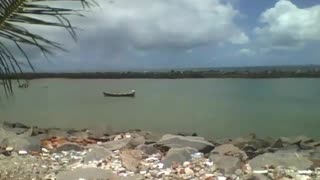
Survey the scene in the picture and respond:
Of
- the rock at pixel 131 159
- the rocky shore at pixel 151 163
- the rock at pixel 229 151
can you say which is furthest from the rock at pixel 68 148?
the rock at pixel 229 151

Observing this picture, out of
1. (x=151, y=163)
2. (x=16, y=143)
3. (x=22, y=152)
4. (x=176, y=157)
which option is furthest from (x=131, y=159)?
(x=16, y=143)

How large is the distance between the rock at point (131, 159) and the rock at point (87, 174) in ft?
3.17

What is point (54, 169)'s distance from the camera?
966 cm

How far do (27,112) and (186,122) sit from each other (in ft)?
45.5

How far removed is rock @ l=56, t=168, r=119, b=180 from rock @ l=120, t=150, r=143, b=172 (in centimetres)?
97

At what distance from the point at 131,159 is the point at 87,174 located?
179 centimetres

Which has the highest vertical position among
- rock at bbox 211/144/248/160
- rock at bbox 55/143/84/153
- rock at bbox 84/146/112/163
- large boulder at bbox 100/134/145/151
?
rock at bbox 84/146/112/163

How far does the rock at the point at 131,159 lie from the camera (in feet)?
32.0

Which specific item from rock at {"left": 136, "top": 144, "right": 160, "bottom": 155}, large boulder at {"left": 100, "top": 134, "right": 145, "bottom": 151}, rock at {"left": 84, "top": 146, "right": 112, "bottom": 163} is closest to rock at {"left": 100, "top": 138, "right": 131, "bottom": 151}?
large boulder at {"left": 100, "top": 134, "right": 145, "bottom": 151}

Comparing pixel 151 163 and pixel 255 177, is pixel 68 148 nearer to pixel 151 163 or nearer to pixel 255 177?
pixel 151 163

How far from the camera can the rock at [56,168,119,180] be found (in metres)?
8.43

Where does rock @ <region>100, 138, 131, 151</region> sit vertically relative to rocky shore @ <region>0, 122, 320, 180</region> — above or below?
below

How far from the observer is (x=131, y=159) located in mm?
10203

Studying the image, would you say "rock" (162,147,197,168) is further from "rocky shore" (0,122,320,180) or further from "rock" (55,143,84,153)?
"rock" (55,143,84,153)
